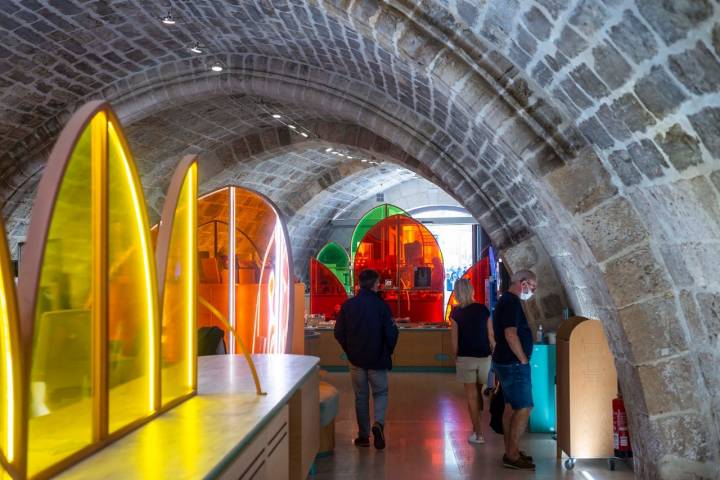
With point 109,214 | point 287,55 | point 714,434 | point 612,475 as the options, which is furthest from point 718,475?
point 287,55

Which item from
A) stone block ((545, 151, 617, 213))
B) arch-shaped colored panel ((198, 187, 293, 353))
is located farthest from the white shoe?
stone block ((545, 151, 617, 213))

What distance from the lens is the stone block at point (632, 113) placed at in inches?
147

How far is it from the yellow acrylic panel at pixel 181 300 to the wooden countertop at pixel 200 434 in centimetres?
9

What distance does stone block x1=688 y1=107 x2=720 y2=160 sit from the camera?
324cm

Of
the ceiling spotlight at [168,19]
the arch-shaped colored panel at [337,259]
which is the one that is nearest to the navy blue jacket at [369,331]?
the ceiling spotlight at [168,19]

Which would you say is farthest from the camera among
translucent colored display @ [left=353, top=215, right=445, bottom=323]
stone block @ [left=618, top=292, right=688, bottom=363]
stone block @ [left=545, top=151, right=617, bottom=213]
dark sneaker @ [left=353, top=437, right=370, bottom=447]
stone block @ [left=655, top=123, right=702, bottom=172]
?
translucent colored display @ [left=353, top=215, right=445, bottom=323]

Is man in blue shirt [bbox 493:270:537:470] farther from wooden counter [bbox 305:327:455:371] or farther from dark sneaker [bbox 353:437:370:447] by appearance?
wooden counter [bbox 305:327:455:371]

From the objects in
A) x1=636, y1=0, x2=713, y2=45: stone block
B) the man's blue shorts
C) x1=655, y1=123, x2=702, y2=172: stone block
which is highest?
x1=636, y1=0, x2=713, y2=45: stone block

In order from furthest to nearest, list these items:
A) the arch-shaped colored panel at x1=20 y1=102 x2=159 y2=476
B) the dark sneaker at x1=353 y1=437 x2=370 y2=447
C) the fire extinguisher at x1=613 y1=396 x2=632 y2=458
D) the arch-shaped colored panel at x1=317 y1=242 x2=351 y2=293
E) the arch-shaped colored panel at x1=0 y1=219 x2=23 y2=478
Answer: the arch-shaped colored panel at x1=317 y1=242 x2=351 y2=293 < the dark sneaker at x1=353 y1=437 x2=370 y2=447 < the fire extinguisher at x1=613 y1=396 x2=632 y2=458 < the arch-shaped colored panel at x1=20 y1=102 x2=159 y2=476 < the arch-shaped colored panel at x1=0 y1=219 x2=23 y2=478

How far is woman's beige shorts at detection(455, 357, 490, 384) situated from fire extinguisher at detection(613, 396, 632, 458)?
3.34 feet

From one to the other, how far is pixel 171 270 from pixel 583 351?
11.4 feet

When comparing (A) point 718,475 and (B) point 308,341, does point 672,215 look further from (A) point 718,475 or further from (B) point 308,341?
(B) point 308,341

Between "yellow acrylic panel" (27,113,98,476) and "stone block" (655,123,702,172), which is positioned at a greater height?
"stone block" (655,123,702,172)

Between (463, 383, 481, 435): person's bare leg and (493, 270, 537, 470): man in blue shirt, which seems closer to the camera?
(493, 270, 537, 470): man in blue shirt
